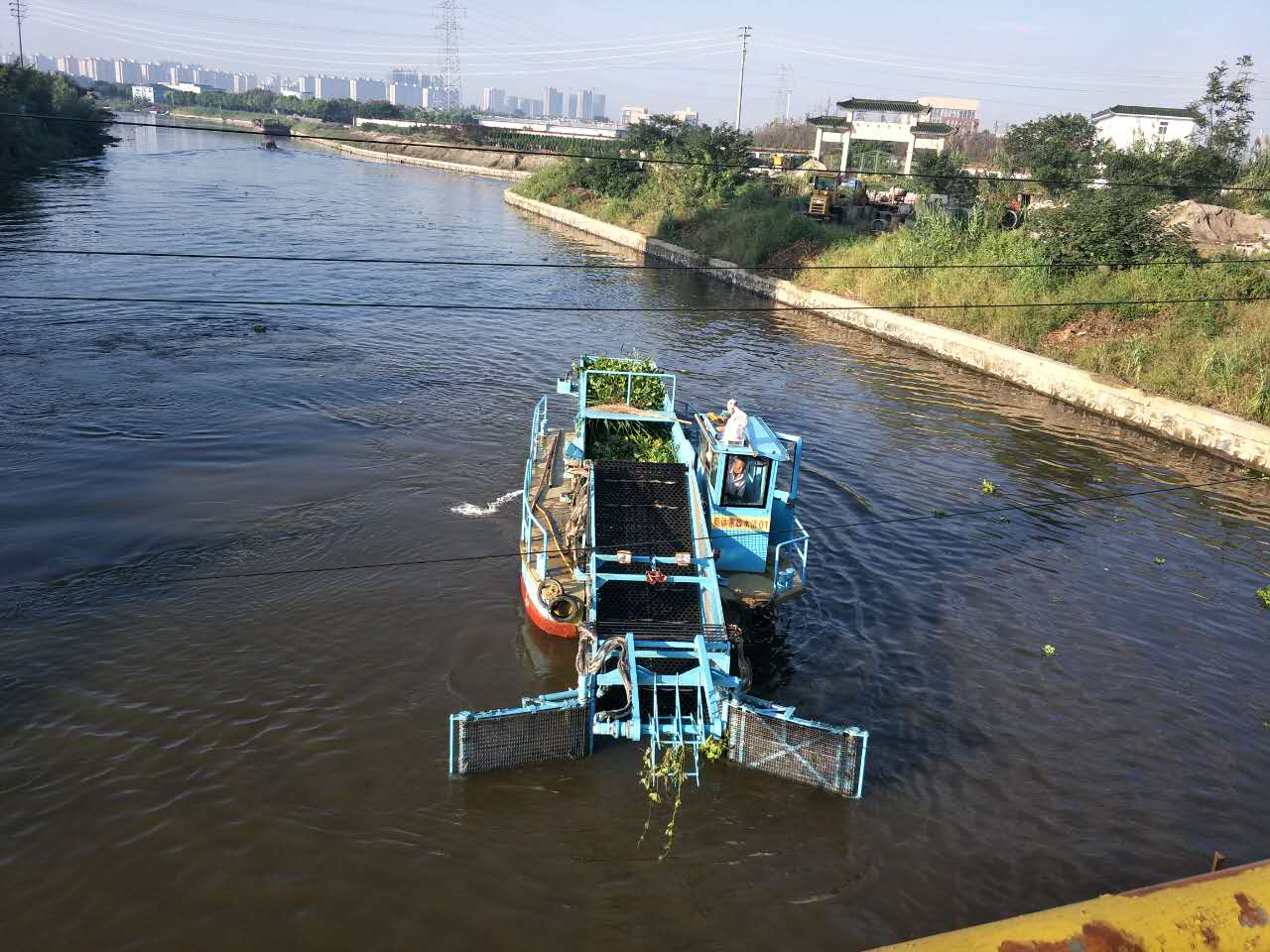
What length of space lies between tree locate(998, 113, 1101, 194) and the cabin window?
168 feet

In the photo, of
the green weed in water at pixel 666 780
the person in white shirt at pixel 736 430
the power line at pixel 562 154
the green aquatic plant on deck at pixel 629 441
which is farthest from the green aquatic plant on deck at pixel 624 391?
the green weed in water at pixel 666 780

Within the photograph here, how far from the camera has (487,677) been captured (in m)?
11.5

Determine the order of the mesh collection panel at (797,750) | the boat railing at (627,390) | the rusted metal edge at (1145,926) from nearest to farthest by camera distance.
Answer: the rusted metal edge at (1145,926), the mesh collection panel at (797,750), the boat railing at (627,390)

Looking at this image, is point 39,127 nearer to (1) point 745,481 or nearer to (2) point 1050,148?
(2) point 1050,148

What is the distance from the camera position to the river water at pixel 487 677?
8.26m

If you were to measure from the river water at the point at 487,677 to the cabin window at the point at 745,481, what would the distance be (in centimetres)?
220

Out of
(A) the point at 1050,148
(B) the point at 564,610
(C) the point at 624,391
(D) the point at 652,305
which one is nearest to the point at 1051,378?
(D) the point at 652,305

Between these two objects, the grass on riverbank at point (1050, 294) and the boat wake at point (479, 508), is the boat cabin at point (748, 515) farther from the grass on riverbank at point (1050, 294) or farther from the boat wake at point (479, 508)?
the grass on riverbank at point (1050, 294)

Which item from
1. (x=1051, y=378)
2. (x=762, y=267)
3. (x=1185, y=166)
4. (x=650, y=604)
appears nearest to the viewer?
(x=650, y=604)

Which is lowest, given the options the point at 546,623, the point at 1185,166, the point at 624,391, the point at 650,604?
the point at 546,623

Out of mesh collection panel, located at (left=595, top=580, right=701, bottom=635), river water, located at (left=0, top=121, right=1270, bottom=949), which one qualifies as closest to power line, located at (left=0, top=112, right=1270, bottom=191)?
mesh collection panel, located at (left=595, top=580, right=701, bottom=635)

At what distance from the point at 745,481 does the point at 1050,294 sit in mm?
22596

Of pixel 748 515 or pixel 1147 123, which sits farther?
pixel 1147 123

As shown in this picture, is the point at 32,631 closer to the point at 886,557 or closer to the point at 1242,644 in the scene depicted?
the point at 886,557
